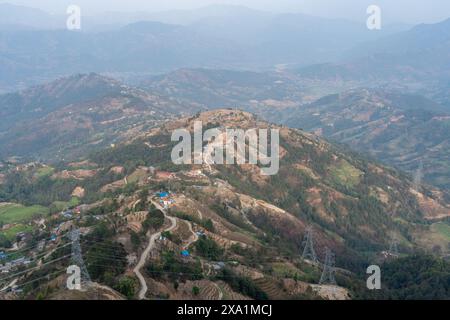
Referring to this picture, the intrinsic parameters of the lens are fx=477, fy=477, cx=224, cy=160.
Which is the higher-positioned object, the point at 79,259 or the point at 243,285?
the point at 79,259

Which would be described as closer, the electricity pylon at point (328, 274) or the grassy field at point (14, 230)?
the electricity pylon at point (328, 274)

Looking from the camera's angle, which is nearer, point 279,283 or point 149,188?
point 279,283

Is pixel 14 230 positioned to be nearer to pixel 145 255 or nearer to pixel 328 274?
pixel 145 255

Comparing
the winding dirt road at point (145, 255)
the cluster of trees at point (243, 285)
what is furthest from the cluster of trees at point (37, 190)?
the cluster of trees at point (243, 285)

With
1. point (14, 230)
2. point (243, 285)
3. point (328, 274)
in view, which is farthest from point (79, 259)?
point (14, 230)

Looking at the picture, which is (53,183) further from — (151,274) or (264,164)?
(151,274)

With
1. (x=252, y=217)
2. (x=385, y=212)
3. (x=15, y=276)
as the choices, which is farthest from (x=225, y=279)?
(x=385, y=212)

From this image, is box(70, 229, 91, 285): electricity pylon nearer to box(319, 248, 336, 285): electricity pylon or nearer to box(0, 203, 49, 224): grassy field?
box(319, 248, 336, 285): electricity pylon

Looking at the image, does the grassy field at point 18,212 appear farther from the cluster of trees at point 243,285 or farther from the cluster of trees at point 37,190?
the cluster of trees at point 243,285
